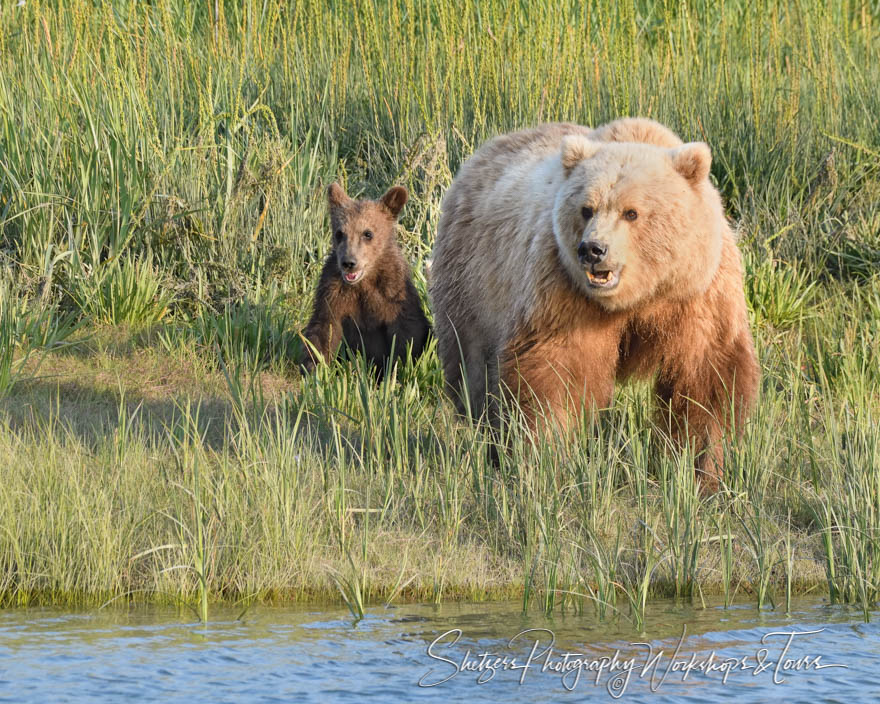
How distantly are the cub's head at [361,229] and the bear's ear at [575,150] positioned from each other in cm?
244

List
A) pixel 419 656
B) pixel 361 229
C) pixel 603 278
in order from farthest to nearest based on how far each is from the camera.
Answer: pixel 361 229
pixel 603 278
pixel 419 656

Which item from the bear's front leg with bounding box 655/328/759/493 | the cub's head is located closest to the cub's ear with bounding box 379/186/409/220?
the cub's head

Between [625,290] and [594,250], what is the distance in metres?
0.25

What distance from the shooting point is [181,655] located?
4102 mm

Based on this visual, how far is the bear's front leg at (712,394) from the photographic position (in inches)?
225

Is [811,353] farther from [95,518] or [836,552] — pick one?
[95,518]

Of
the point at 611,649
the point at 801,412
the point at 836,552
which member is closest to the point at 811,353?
the point at 801,412

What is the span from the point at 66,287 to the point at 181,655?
481 cm

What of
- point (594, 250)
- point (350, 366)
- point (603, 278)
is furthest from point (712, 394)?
point (350, 366)

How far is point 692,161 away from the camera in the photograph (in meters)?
5.45

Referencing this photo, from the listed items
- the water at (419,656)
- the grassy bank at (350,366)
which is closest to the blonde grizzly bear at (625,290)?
the grassy bank at (350,366)

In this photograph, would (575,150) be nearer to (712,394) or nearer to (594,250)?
(594,250)

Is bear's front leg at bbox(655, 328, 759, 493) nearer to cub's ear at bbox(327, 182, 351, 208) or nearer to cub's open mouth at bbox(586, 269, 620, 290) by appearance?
cub's open mouth at bbox(586, 269, 620, 290)

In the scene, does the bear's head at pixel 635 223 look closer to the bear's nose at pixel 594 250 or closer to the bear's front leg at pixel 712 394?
the bear's nose at pixel 594 250
